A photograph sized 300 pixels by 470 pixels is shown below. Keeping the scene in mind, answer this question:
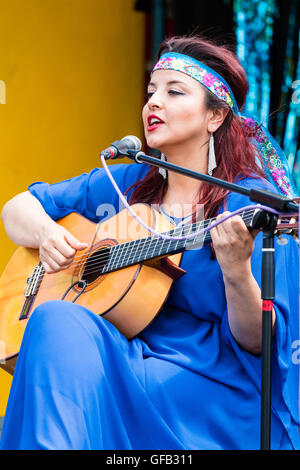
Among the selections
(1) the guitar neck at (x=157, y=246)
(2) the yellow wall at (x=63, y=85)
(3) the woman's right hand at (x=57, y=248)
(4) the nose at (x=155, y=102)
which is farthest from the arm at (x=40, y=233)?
(2) the yellow wall at (x=63, y=85)

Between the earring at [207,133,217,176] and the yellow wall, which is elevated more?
the yellow wall

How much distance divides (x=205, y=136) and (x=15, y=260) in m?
0.78

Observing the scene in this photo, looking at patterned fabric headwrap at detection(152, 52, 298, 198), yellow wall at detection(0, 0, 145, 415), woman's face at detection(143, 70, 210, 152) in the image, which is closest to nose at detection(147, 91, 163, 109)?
woman's face at detection(143, 70, 210, 152)

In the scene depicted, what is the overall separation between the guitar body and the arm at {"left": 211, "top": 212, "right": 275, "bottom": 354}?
0.20m

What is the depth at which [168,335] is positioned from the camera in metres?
1.82

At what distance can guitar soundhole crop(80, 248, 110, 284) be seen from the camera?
6.33 ft

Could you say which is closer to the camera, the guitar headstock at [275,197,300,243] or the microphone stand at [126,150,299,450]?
the microphone stand at [126,150,299,450]

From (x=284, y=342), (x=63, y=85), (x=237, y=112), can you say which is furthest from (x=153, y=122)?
(x=63, y=85)

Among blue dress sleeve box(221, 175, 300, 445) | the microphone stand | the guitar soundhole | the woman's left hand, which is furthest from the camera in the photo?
the guitar soundhole

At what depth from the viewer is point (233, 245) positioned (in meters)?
1.56

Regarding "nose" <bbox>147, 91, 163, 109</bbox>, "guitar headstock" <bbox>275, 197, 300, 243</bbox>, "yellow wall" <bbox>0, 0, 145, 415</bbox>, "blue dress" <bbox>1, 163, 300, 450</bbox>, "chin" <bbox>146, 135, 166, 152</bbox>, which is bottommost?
"blue dress" <bbox>1, 163, 300, 450</bbox>

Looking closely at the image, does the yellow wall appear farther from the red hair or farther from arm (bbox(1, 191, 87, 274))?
the red hair

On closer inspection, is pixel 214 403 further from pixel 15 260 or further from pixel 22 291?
pixel 15 260
